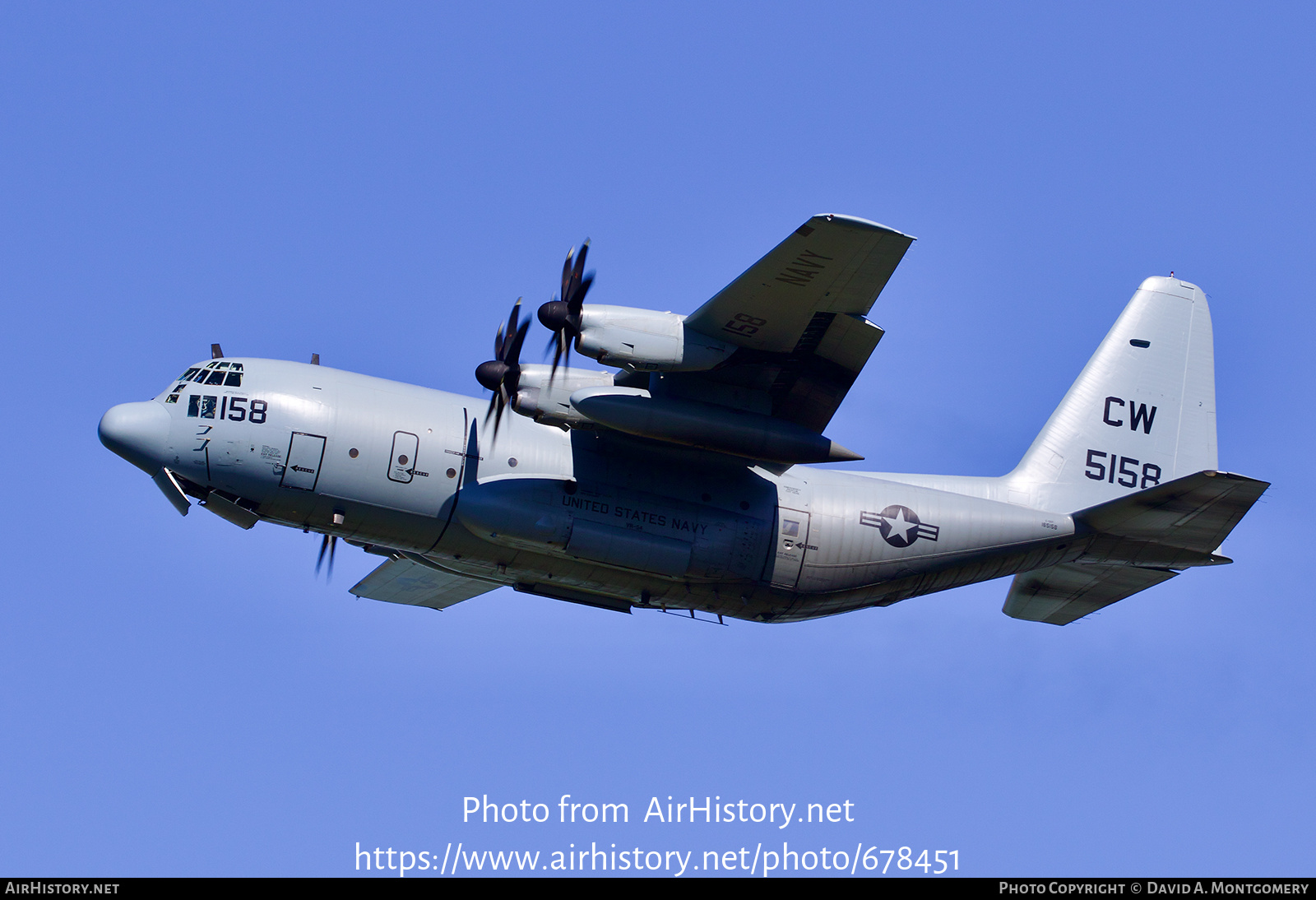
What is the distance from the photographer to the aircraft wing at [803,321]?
18.2 m

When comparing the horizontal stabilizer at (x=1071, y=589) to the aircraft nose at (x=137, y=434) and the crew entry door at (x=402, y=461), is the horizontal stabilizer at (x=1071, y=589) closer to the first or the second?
the crew entry door at (x=402, y=461)

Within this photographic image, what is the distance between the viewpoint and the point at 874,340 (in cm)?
1988

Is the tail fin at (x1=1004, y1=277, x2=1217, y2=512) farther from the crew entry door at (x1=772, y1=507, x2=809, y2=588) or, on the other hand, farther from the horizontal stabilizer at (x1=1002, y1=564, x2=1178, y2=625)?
the crew entry door at (x1=772, y1=507, x2=809, y2=588)

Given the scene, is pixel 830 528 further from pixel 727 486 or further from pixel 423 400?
pixel 423 400

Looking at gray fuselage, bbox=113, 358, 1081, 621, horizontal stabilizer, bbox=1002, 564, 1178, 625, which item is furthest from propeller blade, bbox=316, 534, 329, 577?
horizontal stabilizer, bbox=1002, 564, 1178, 625

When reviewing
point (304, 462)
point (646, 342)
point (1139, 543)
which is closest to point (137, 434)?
point (304, 462)

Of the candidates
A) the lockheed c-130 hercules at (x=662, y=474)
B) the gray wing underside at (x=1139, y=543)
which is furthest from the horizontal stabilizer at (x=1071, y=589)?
the lockheed c-130 hercules at (x=662, y=474)

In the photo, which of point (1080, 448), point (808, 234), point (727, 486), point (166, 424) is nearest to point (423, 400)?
point (166, 424)

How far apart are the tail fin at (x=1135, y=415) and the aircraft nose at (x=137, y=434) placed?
48.9 feet

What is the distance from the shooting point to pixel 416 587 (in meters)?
26.0

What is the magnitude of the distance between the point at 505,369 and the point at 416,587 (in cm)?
737

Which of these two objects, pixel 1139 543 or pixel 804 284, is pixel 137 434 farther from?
pixel 1139 543

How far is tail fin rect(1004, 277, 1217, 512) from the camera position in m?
24.3
